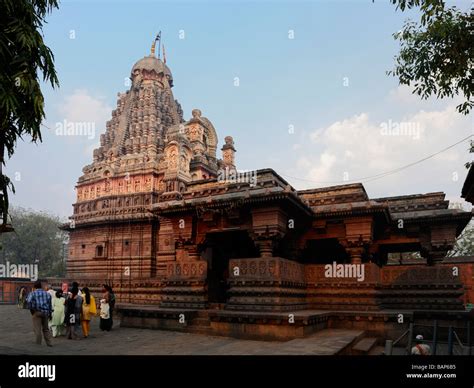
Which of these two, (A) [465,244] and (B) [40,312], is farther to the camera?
(A) [465,244]

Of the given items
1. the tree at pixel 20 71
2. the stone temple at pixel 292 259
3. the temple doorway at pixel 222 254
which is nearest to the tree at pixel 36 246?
the stone temple at pixel 292 259

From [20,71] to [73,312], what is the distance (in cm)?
729

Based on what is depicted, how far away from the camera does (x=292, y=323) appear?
10664mm

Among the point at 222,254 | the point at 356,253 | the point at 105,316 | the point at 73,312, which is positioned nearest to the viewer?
the point at 73,312

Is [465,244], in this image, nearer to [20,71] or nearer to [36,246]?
[20,71]

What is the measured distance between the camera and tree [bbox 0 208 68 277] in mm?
57469

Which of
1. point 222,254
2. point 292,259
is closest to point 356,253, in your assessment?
→ point 292,259

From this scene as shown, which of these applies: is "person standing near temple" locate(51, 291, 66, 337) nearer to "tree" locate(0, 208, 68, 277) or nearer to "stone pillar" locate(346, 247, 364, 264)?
"stone pillar" locate(346, 247, 364, 264)

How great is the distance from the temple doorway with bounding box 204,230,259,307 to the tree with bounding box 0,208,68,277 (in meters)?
47.0

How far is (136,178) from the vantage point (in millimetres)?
33188
